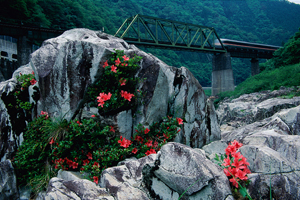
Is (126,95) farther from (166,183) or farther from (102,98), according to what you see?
(166,183)

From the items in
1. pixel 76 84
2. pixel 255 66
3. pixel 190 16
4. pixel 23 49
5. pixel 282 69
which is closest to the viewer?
pixel 76 84

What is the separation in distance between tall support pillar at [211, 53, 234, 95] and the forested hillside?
26305 mm

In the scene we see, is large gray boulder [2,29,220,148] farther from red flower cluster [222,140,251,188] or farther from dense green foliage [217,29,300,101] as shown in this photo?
dense green foliage [217,29,300,101]

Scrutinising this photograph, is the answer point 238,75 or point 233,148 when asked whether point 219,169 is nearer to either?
point 233,148

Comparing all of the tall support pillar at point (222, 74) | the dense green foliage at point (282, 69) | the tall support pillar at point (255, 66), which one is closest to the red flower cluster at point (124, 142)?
the dense green foliage at point (282, 69)

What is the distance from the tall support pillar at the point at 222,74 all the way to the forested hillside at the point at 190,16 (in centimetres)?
2631

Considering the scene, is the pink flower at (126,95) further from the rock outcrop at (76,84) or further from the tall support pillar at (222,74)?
the tall support pillar at (222,74)

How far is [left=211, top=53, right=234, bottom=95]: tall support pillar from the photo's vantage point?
38531 millimetres

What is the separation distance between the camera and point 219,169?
3.07 m

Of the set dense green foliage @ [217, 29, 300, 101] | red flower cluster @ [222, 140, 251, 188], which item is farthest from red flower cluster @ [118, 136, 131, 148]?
dense green foliage @ [217, 29, 300, 101]

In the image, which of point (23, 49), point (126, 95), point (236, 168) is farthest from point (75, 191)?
point (23, 49)

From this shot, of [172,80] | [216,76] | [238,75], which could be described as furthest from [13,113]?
[238,75]

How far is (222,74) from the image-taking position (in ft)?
129

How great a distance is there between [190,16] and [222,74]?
9809 centimetres
